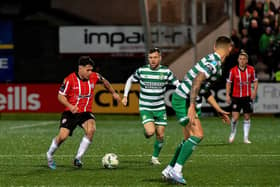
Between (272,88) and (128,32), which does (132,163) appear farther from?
(128,32)

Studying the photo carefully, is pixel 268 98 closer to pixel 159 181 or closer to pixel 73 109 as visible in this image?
pixel 73 109

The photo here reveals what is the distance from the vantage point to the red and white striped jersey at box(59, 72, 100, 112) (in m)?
15.4

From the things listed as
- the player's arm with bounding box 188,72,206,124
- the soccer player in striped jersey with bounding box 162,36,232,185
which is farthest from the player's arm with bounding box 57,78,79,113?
the player's arm with bounding box 188,72,206,124

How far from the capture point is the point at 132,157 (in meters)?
17.4

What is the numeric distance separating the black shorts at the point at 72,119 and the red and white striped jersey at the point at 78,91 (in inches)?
3.3

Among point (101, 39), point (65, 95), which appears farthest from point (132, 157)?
point (101, 39)

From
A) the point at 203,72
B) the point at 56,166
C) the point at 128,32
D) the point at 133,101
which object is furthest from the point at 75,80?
the point at 128,32

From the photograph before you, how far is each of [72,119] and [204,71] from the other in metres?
3.26

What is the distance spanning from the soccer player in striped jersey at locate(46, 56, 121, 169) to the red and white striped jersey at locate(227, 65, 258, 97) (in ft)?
19.5

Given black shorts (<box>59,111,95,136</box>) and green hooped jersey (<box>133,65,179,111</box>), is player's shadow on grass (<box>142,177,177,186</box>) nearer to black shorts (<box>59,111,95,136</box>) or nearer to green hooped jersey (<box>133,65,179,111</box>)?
black shorts (<box>59,111,95,136</box>)

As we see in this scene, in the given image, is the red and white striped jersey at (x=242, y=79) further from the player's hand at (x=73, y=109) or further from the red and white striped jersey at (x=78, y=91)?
the player's hand at (x=73, y=109)

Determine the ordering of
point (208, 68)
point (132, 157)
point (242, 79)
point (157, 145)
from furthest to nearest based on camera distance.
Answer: point (242, 79) → point (132, 157) → point (157, 145) → point (208, 68)

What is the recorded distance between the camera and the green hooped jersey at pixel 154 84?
634 inches

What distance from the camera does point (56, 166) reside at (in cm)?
1570
